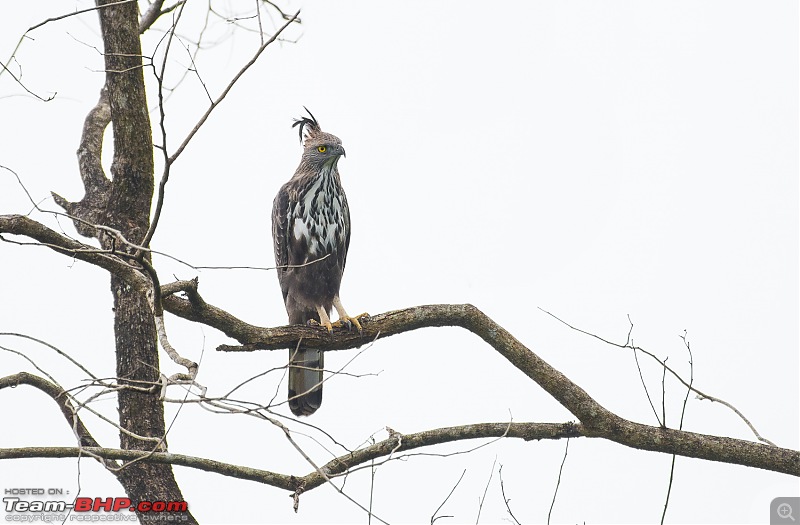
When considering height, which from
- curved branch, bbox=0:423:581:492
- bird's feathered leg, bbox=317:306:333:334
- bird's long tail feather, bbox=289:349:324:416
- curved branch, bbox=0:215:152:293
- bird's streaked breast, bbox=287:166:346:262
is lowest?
curved branch, bbox=0:423:581:492

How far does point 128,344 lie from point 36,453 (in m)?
0.80

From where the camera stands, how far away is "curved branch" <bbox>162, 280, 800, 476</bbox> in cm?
386

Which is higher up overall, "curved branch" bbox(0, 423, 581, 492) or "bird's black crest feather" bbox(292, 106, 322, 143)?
"bird's black crest feather" bbox(292, 106, 322, 143)

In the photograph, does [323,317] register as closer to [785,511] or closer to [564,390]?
[564,390]

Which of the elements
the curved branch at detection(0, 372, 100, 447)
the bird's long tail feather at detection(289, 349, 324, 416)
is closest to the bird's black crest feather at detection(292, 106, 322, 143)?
the bird's long tail feather at detection(289, 349, 324, 416)

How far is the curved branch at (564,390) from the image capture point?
386cm

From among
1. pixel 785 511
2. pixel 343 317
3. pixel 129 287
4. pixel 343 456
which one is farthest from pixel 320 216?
pixel 785 511

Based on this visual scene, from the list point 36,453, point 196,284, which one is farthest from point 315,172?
point 36,453

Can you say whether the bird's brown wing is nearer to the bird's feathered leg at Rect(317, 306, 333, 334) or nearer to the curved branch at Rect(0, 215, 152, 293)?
the bird's feathered leg at Rect(317, 306, 333, 334)

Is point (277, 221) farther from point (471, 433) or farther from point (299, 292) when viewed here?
point (471, 433)

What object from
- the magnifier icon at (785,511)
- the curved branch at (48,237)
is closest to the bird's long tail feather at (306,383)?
the curved branch at (48,237)

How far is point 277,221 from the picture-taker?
5.72 m

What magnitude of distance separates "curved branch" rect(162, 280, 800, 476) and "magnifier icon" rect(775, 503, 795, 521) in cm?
42

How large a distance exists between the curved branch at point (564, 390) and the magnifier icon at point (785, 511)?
1.37 feet
